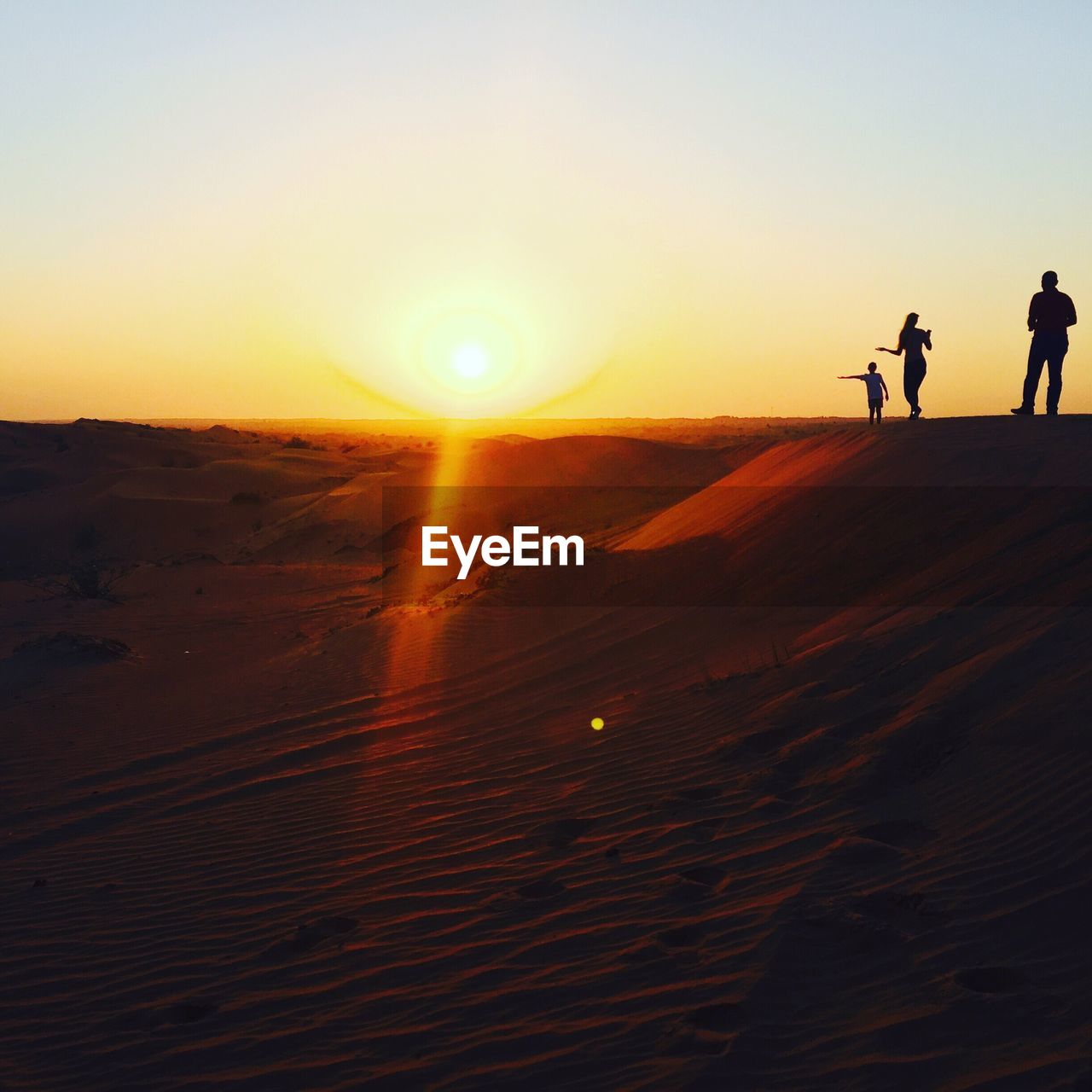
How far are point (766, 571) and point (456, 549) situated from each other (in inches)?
458

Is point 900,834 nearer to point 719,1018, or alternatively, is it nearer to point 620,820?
point 620,820

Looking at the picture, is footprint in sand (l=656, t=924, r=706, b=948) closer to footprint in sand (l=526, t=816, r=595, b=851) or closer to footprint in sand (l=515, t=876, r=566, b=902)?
footprint in sand (l=515, t=876, r=566, b=902)

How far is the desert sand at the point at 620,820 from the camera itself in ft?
14.1

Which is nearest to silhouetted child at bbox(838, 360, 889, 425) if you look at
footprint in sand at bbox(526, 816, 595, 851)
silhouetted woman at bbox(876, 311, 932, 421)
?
silhouetted woman at bbox(876, 311, 932, 421)

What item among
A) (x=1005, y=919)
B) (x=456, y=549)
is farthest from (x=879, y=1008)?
(x=456, y=549)

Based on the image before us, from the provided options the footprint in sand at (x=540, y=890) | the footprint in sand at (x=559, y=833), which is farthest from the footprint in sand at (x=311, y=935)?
the footprint in sand at (x=559, y=833)

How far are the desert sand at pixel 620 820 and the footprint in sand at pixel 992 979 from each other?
16 millimetres

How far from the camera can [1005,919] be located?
4.71 meters

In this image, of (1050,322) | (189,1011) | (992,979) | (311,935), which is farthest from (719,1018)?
(1050,322)

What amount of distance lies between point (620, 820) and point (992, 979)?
2597 mm

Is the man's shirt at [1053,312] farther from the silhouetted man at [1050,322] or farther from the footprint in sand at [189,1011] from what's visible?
the footprint in sand at [189,1011]

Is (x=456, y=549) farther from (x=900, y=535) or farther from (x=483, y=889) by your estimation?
(x=483, y=889)

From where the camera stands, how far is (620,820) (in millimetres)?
6527

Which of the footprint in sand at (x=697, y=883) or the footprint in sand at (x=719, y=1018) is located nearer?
the footprint in sand at (x=719, y=1018)
